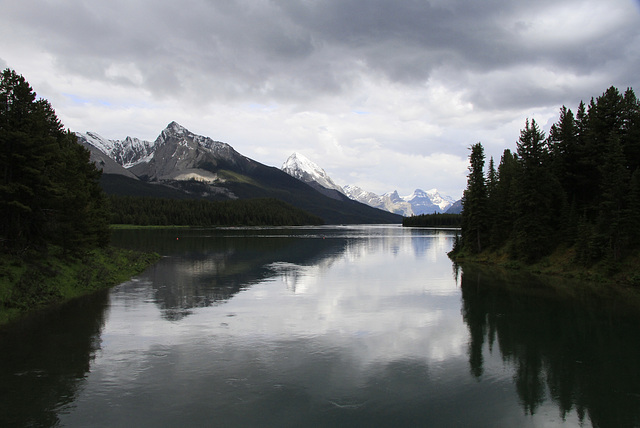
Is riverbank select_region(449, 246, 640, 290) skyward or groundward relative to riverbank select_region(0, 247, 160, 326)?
groundward

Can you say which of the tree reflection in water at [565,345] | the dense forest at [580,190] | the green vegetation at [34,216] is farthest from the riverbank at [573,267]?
the green vegetation at [34,216]

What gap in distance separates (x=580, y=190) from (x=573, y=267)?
63.0 feet

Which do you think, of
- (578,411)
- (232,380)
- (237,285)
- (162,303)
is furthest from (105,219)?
(578,411)

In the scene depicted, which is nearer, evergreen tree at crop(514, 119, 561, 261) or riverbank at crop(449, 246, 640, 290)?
riverbank at crop(449, 246, 640, 290)

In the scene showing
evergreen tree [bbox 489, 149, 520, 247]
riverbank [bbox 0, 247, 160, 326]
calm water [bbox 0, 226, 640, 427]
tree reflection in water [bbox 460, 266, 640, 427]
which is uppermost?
evergreen tree [bbox 489, 149, 520, 247]

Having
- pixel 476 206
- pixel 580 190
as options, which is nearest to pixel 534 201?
pixel 580 190

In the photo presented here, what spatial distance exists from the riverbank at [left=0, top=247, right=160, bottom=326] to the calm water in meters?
2.21

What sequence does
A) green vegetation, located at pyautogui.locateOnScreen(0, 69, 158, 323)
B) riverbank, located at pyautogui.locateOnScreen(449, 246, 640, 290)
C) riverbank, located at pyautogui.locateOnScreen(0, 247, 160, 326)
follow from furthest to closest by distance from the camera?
riverbank, located at pyautogui.locateOnScreen(449, 246, 640, 290), green vegetation, located at pyautogui.locateOnScreen(0, 69, 158, 323), riverbank, located at pyautogui.locateOnScreen(0, 247, 160, 326)

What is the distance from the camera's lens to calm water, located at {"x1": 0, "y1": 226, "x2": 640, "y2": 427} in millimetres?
15508

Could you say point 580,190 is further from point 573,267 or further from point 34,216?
point 34,216

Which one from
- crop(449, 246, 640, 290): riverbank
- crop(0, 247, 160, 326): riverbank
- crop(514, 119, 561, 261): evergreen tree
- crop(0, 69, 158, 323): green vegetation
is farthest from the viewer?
crop(514, 119, 561, 261): evergreen tree

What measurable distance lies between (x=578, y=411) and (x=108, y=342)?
23.1 m

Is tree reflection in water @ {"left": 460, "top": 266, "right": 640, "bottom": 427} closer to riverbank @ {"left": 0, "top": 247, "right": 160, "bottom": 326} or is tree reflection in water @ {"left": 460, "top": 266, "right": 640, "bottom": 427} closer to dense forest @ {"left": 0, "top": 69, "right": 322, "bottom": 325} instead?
riverbank @ {"left": 0, "top": 247, "right": 160, "bottom": 326}

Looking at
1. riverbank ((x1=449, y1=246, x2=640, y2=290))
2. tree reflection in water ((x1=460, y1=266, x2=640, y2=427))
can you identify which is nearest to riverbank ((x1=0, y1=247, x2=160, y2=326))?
tree reflection in water ((x1=460, y1=266, x2=640, y2=427))
